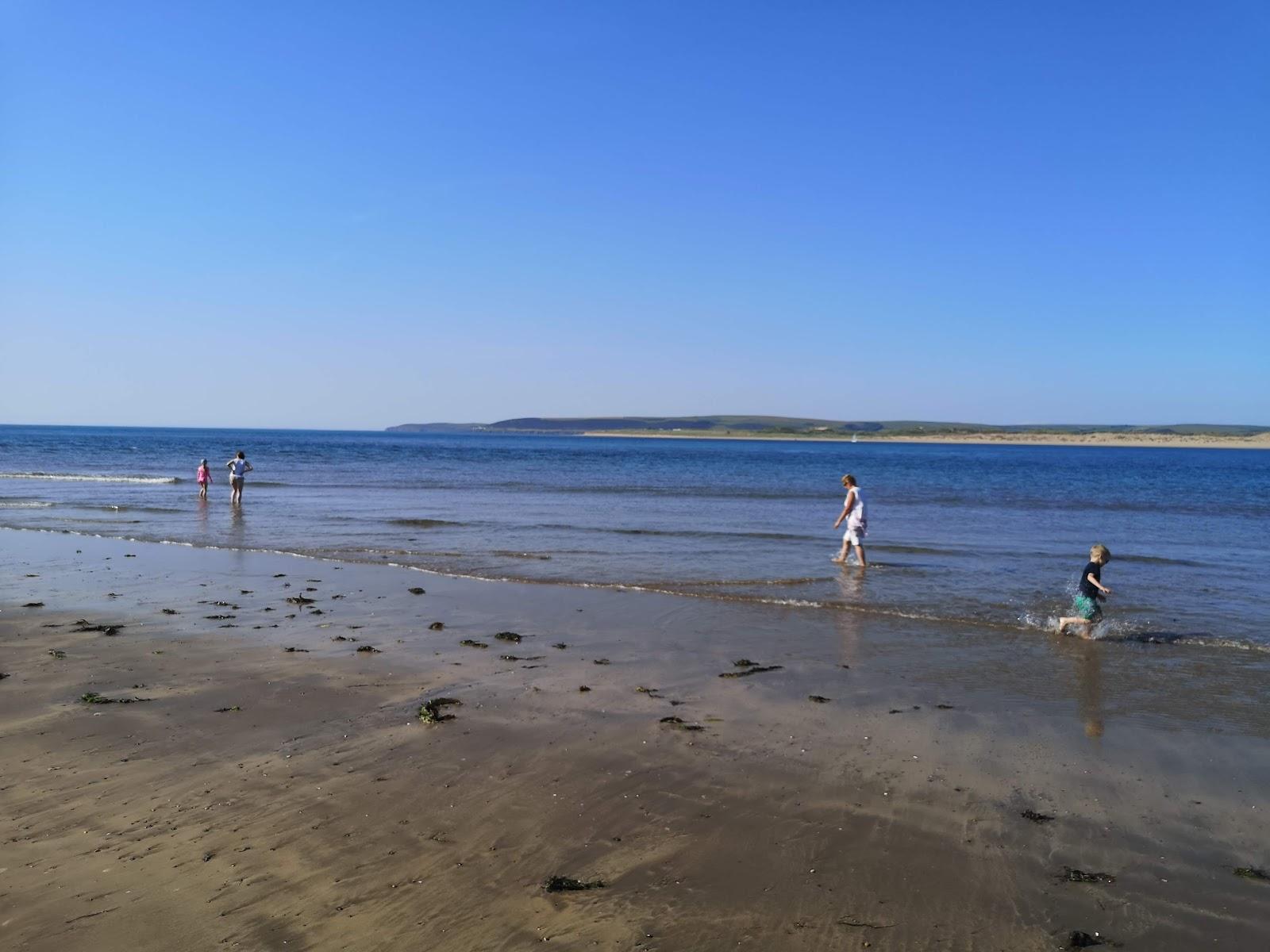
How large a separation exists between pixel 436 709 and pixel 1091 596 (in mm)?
9349

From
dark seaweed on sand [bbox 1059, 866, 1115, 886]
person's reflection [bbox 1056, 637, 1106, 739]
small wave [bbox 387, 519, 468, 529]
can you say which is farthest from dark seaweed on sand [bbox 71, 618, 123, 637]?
small wave [bbox 387, 519, 468, 529]

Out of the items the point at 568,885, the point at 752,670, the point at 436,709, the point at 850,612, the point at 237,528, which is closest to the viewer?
the point at 568,885

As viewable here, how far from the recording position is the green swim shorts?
12.2 metres

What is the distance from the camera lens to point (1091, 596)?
485 inches

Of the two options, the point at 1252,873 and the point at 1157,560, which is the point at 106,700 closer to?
the point at 1252,873

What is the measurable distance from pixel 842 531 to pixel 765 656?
49.8ft

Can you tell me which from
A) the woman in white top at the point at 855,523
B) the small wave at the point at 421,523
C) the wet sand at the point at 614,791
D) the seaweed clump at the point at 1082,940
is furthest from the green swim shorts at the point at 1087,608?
the small wave at the point at 421,523

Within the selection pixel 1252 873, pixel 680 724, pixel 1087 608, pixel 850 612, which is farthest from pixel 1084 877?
pixel 850 612

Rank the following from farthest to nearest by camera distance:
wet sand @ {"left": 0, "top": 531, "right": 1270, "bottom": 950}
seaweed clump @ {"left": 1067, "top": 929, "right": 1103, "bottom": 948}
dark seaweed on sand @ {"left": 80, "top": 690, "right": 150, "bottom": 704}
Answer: dark seaweed on sand @ {"left": 80, "top": 690, "right": 150, "bottom": 704} → wet sand @ {"left": 0, "top": 531, "right": 1270, "bottom": 950} → seaweed clump @ {"left": 1067, "top": 929, "right": 1103, "bottom": 948}

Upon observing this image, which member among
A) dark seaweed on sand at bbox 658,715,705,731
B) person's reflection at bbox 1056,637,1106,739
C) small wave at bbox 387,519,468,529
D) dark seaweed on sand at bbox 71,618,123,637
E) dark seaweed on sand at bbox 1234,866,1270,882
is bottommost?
person's reflection at bbox 1056,637,1106,739

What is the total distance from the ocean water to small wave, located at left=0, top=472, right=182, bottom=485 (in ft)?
0.94

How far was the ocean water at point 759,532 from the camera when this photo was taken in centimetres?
1525

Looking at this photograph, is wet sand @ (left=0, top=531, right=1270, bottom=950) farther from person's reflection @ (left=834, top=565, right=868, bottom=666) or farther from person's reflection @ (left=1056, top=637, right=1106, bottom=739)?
person's reflection @ (left=834, top=565, right=868, bottom=666)

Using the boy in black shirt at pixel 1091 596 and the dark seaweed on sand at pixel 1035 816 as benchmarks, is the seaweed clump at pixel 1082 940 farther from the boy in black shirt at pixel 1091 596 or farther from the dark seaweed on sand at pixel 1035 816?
the boy in black shirt at pixel 1091 596
